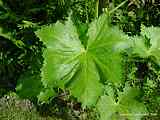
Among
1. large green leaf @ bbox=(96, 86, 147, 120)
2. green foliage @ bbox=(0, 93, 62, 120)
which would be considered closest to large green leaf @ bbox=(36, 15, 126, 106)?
large green leaf @ bbox=(96, 86, 147, 120)

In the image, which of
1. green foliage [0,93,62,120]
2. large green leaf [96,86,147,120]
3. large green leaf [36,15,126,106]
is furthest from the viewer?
green foliage [0,93,62,120]

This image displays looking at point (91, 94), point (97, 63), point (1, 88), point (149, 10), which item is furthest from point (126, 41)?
point (1, 88)

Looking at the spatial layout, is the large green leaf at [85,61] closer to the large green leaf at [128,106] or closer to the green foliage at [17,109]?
the large green leaf at [128,106]

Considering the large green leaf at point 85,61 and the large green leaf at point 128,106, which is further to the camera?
the large green leaf at point 128,106

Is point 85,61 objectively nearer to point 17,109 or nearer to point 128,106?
point 128,106

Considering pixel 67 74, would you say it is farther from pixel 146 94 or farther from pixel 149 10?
pixel 149 10

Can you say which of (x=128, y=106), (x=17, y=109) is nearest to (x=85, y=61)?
(x=128, y=106)

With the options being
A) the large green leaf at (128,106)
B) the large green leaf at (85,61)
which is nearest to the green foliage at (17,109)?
the large green leaf at (128,106)

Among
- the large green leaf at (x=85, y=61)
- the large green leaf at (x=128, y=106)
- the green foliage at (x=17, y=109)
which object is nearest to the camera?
the large green leaf at (x=85, y=61)

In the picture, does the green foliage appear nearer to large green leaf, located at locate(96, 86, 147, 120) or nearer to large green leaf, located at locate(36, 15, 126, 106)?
large green leaf, located at locate(96, 86, 147, 120)
